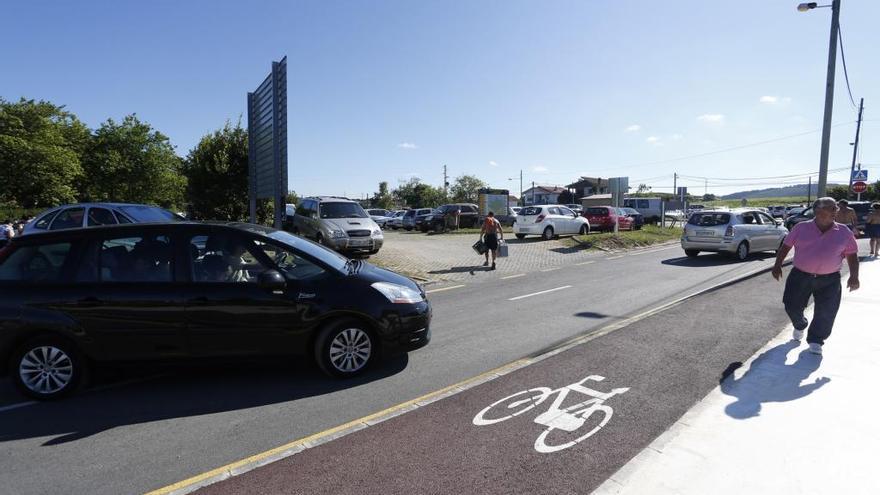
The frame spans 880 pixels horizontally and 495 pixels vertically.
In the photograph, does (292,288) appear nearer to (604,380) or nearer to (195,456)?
(195,456)

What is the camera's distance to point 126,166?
46.7 meters

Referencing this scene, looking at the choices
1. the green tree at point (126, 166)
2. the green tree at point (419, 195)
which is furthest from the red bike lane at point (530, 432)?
the green tree at point (419, 195)

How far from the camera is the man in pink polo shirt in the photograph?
5.13m

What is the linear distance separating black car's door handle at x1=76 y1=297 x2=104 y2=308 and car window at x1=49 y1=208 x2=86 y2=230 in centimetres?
759

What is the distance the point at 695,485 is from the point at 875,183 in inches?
3214

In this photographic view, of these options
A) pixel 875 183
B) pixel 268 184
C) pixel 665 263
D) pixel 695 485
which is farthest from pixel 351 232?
pixel 875 183

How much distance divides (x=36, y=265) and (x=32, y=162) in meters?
42.8

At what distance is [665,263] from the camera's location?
584 inches

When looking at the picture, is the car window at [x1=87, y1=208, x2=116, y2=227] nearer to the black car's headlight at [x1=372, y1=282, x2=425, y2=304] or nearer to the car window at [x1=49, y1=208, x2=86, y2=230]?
the car window at [x1=49, y1=208, x2=86, y2=230]

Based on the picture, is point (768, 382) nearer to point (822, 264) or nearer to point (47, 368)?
point (822, 264)

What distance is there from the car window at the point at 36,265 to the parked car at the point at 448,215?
26140mm

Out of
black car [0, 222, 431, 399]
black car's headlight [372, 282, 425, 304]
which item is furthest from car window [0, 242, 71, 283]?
black car's headlight [372, 282, 425, 304]

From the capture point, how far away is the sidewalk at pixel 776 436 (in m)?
2.90

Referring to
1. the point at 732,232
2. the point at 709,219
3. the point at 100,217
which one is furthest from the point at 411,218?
the point at 100,217
